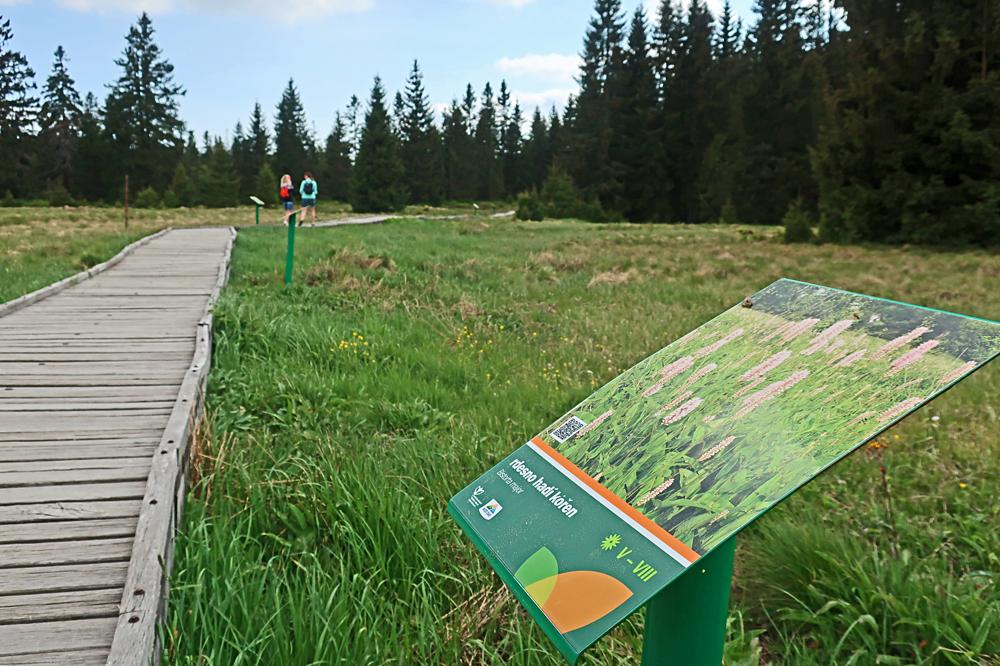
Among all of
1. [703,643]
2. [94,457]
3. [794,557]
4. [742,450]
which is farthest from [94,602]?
[794,557]

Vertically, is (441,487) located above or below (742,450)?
below

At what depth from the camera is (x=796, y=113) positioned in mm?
46750

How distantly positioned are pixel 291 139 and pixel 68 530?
79.3 metres

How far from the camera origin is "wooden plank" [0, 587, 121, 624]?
2.53m

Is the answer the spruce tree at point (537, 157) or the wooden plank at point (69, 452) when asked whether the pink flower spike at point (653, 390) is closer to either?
the wooden plank at point (69, 452)

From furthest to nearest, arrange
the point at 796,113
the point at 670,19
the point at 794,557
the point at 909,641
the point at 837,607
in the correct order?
the point at 670,19 → the point at 796,113 → the point at 794,557 → the point at 837,607 → the point at 909,641

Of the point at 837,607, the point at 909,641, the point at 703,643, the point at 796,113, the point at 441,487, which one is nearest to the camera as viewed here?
the point at 703,643

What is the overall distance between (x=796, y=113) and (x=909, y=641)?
50163mm

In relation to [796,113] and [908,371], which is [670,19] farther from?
[908,371]

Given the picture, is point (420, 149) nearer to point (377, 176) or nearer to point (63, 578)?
point (377, 176)

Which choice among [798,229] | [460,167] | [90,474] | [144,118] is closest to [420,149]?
[460,167]

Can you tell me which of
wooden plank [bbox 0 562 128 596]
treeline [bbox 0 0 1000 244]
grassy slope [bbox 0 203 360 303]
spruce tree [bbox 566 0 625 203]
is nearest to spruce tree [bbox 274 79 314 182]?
treeline [bbox 0 0 1000 244]

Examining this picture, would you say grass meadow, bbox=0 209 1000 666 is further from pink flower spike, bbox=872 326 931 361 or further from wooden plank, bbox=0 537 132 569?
pink flower spike, bbox=872 326 931 361

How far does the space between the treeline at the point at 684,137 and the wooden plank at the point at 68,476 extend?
22014mm
